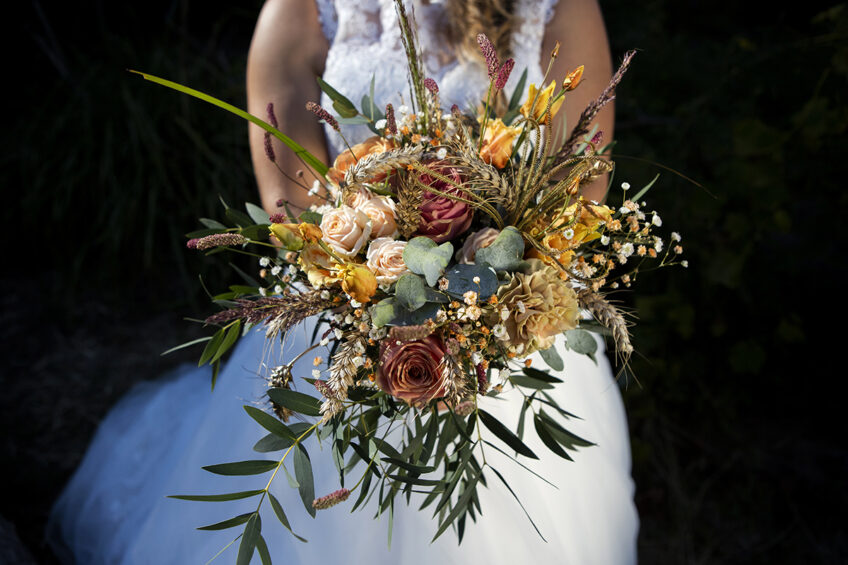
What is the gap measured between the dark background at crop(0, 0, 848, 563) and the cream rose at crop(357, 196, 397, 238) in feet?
4.07

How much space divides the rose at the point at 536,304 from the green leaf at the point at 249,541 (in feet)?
1.36

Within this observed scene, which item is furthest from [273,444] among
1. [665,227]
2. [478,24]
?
[665,227]

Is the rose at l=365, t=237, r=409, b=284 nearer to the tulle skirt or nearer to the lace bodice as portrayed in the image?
the tulle skirt

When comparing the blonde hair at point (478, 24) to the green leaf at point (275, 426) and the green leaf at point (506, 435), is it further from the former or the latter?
the green leaf at point (275, 426)

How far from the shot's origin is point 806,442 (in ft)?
7.05

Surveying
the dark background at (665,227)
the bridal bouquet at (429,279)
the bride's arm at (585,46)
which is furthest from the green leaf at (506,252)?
the dark background at (665,227)

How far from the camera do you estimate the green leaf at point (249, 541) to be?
0.74m

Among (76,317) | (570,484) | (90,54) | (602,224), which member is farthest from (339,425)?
(90,54)

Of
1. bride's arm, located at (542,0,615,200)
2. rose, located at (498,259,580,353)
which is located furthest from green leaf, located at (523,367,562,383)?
bride's arm, located at (542,0,615,200)

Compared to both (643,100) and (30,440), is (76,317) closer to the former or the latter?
(30,440)

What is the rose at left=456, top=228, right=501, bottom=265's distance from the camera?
2.62 ft

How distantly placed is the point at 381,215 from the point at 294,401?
→ 0.28 m

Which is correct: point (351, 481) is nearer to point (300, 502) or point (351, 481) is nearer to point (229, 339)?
point (300, 502)

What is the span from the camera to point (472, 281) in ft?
2.47
